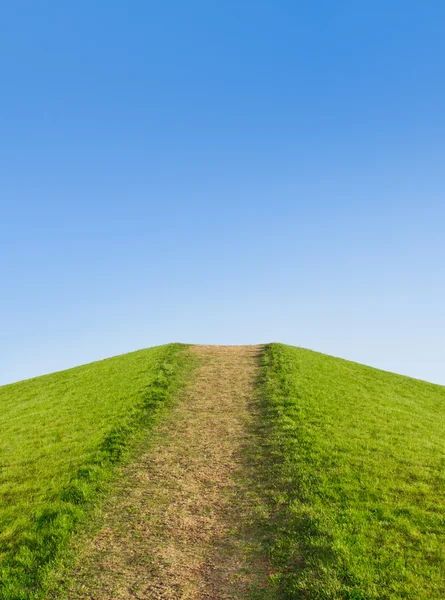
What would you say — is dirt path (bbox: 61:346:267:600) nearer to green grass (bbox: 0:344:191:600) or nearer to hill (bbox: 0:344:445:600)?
hill (bbox: 0:344:445:600)

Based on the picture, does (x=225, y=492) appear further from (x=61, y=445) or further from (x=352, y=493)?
(x=61, y=445)

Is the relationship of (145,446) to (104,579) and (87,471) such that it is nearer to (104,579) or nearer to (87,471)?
(87,471)

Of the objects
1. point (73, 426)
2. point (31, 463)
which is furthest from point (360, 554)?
point (73, 426)

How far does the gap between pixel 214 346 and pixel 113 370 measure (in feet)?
30.5

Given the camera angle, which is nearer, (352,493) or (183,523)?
(183,523)

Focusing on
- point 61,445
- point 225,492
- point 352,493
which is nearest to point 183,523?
point 225,492

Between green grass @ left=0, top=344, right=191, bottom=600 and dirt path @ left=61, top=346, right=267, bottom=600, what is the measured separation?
46.4 inches

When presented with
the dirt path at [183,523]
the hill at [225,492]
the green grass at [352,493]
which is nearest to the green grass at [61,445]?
the hill at [225,492]

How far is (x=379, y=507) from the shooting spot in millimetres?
13883

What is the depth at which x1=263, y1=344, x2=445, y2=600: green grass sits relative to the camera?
1077cm

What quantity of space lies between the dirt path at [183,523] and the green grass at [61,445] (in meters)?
1.18

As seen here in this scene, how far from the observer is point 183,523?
43.4 ft

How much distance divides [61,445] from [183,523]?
883 centimetres

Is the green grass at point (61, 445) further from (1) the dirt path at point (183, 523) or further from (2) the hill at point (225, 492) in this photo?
(1) the dirt path at point (183, 523)
